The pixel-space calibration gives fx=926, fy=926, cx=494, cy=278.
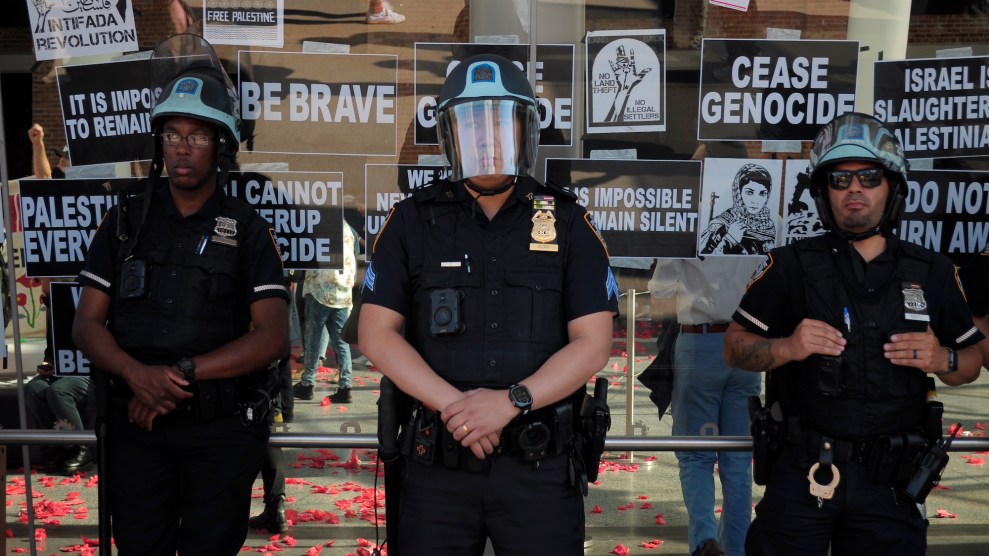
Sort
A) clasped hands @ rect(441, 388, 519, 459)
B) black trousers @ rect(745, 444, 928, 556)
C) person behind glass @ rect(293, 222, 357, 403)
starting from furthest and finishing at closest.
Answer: person behind glass @ rect(293, 222, 357, 403) < black trousers @ rect(745, 444, 928, 556) < clasped hands @ rect(441, 388, 519, 459)

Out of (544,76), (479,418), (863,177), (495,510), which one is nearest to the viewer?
(479,418)

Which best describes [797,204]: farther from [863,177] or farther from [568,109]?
[568,109]

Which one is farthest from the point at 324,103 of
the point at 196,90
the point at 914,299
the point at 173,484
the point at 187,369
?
the point at 914,299

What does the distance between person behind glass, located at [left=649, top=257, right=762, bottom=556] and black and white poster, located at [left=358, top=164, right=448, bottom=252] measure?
124 centimetres

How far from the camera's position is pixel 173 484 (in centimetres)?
354

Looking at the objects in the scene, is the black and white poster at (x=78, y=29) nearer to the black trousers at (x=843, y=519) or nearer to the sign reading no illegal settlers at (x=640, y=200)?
the sign reading no illegal settlers at (x=640, y=200)

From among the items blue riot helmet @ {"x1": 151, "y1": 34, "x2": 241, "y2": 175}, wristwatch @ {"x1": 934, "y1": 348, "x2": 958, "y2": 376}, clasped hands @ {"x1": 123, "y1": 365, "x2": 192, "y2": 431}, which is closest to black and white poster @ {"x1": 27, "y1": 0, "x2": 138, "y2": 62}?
blue riot helmet @ {"x1": 151, "y1": 34, "x2": 241, "y2": 175}

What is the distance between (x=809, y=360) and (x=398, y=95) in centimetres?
221

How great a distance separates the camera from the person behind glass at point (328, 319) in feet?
14.5

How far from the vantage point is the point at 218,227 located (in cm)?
363

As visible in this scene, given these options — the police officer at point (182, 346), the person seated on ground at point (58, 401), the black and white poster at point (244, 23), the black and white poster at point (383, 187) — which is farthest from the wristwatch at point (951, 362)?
the person seated on ground at point (58, 401)

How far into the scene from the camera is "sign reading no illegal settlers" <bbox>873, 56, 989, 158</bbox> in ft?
14.3

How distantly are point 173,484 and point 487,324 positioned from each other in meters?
1.49

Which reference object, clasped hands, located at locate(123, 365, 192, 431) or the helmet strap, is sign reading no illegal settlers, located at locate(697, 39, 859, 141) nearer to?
the helmet strap
